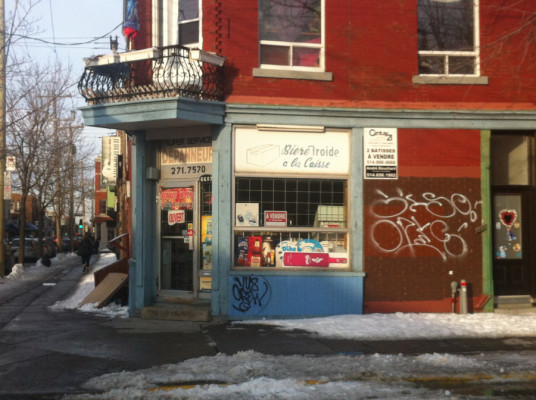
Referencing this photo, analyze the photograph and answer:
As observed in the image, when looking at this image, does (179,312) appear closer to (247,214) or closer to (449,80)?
(247,214)

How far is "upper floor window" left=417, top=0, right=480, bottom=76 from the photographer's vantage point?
40.7ft

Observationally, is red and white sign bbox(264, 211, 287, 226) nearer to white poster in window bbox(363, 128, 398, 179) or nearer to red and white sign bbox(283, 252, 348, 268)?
red and white sign bbox(283, 252, 348, 268)

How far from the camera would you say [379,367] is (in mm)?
7582

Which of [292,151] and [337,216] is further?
[337,216]

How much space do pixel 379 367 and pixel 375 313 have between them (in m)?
4.32

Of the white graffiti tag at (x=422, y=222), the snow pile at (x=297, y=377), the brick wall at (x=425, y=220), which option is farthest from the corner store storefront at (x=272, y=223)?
the snow pile at (x=297, y=377)

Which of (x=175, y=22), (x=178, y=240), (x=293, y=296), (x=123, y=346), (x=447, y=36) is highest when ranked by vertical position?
(x=175, y=22)

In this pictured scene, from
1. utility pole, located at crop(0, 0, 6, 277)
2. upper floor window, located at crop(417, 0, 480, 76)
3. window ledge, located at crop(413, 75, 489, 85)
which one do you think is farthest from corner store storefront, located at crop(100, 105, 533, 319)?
utility pole, located at crop(0, 0, 6, 277)

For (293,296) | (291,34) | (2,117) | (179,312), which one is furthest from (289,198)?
(2,117)

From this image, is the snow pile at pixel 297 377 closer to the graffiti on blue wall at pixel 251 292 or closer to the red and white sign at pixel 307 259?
the graffiti on blue wall at pixel 251 292

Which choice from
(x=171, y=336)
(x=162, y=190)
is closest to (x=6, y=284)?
(x=162, y=190)

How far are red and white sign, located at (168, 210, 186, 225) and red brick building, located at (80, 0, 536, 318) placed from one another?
3cm

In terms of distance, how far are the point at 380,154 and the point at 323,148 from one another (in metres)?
1.03

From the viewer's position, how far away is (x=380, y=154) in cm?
1199
